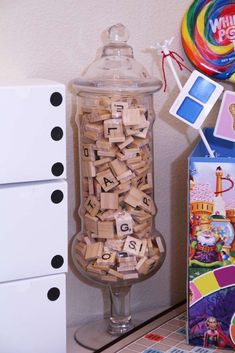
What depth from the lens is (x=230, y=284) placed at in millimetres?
983

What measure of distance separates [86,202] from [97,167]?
0.20ft

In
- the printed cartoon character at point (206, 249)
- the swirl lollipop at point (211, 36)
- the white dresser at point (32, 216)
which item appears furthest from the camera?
the swirl lollipop at point (211, 36)

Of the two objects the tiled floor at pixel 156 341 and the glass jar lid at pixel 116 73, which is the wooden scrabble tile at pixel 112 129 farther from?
the tiled floor at pixel 156 341

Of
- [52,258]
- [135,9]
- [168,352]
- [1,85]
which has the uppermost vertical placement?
[135,9]

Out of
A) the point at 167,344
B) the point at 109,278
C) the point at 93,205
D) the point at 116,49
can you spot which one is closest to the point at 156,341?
the point at 167,344

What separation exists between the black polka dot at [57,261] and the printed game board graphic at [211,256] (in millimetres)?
190

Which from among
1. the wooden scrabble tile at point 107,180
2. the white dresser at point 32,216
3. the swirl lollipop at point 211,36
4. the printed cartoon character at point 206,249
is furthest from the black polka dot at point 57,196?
the swirl lollipop at point 211,36

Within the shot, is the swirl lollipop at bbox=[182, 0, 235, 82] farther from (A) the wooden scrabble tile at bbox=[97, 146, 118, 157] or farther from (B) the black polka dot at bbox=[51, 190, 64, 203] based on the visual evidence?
(B) the black polka dot at bbox=[51, 190, 64, 203]

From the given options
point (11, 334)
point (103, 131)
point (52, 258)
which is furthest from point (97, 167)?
point (11, 334)

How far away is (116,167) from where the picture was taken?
99 cm

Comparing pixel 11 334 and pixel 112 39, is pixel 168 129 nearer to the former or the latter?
pixel 112 39

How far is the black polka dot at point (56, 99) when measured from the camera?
881mm

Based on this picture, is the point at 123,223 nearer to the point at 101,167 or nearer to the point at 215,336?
the point at 101,167

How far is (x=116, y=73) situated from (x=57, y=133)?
7.2 inches
